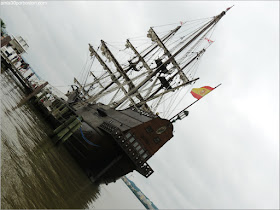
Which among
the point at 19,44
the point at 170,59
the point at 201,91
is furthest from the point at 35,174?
the point at 19,44

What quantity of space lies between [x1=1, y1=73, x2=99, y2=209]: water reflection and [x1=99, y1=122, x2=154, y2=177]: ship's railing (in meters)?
3.97

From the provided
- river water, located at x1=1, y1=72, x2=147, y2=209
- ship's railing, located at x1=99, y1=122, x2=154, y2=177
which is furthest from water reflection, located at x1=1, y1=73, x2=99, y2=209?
ship's railing, located at x1=99, y1=122, x2=154, y2=177

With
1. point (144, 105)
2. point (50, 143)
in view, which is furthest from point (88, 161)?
point (144, 105)

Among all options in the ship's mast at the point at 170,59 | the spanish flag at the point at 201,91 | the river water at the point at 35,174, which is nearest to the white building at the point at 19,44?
the ship's mast at the point at 170,59

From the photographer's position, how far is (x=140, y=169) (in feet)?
59.4

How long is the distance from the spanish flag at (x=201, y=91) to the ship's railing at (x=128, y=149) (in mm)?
6845

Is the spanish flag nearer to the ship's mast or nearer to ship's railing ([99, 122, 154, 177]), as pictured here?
ship's railing ([99, 122, 154, 177])

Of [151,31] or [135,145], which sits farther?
[151,31]

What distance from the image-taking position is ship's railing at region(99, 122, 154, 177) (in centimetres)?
1741

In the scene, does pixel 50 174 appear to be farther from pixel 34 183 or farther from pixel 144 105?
pixel 144 105

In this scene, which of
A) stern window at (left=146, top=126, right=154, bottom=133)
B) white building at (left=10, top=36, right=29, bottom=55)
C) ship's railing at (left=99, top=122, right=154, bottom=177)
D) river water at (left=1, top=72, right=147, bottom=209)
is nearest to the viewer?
river water at (left=1, top=72, right=147, bottom=209)

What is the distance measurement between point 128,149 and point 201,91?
773cm

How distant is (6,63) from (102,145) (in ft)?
62.5

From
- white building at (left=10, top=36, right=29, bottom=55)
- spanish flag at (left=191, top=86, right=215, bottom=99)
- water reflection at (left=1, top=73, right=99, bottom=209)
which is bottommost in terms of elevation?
spanish flag at (left=191, top=86, right=215, bottom=99)
